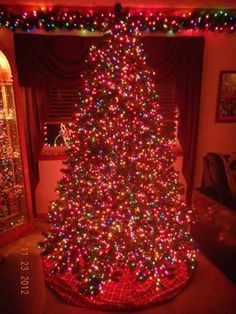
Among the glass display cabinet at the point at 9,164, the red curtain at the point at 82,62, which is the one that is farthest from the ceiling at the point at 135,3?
the glass display cabinet at the point at 9,164

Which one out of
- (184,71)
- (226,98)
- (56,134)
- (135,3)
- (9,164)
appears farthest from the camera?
(56,134)

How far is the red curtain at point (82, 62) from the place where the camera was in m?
2.98

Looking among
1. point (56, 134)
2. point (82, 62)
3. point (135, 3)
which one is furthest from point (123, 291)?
point (135, 3)

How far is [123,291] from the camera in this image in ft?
7.08

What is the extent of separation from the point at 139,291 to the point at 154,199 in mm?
759

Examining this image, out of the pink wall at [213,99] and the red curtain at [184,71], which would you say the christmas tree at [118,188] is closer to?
the red curtain at [184,71]

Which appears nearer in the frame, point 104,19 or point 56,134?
point 104,19

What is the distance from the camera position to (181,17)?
3.00m

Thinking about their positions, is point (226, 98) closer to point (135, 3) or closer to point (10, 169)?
point (135, 3)

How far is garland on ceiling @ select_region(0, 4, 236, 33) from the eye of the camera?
2863 millimetres

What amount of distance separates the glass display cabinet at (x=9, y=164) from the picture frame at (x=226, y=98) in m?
2.56

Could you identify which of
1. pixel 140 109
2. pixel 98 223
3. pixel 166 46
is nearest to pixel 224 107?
pixel 166 46

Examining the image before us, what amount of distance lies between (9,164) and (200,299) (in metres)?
2.38

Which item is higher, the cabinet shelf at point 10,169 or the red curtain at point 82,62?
the red curtain at point 82,62
